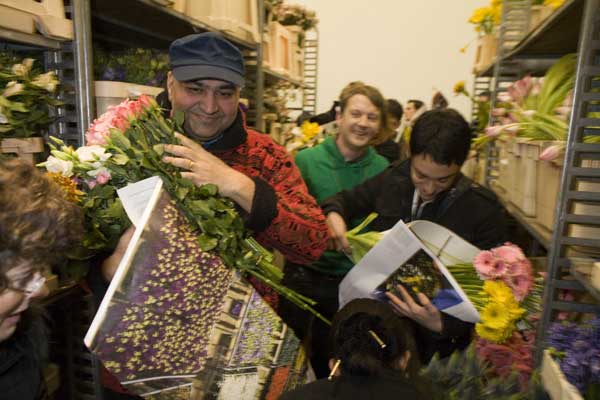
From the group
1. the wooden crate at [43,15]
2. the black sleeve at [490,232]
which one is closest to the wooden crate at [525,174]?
the black sleeve at [490,232]

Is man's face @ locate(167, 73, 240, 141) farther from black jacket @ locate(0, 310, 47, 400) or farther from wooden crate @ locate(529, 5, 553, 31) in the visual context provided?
wooden crate @ locate(529, 5, 553, 31)

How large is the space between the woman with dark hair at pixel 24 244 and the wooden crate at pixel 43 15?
1.87 feet

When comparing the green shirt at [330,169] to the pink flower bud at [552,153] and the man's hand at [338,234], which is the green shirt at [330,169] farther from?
the pink flower bud at [552,153]

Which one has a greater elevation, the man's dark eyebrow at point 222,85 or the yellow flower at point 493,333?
the man's dark eyebrow at point 222,85

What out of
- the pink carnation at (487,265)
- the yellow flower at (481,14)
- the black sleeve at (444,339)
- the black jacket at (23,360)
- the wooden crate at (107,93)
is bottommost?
the black sleeve at (444,339)

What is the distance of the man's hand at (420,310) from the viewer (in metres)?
1.37

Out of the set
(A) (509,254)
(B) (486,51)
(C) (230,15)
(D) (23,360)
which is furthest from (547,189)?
(B) (486,51)

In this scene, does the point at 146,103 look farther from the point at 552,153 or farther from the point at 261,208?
the point at 552,153

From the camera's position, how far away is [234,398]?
3.09 feet

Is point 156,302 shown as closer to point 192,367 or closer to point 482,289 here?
point 192,367

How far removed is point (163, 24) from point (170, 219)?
1.50m

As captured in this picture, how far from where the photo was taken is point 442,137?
152 centimetres

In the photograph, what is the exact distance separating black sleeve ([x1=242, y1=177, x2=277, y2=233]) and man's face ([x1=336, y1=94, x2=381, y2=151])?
4.14 ft

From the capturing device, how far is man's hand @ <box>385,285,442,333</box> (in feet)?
4.50
